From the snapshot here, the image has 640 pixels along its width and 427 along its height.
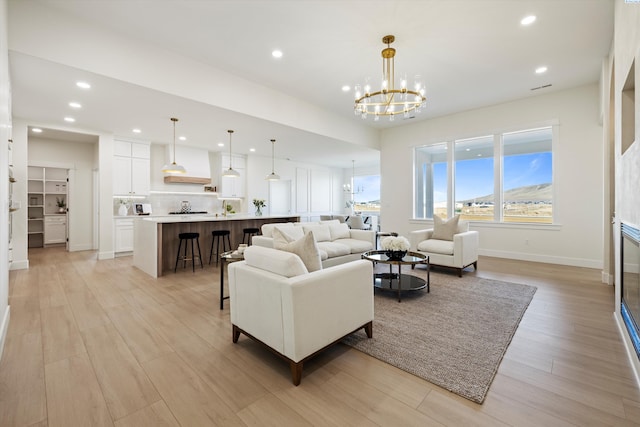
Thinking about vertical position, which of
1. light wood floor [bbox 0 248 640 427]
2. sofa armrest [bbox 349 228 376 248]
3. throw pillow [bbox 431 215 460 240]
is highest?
throw pillow [bbox 431 215 460 240]

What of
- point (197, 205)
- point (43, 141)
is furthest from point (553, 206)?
point (43, 141)

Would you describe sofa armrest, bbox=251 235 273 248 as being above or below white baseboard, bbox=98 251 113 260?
above

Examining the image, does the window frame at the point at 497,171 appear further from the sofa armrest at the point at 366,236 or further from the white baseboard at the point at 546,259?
the sofa armrest at the point at 366,236

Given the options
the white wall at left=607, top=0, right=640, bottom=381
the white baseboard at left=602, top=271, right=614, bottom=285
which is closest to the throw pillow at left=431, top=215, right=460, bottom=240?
the white baseboard at left=602, top=271, right=614, bottom=285

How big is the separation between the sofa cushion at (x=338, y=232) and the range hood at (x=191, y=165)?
184 inches

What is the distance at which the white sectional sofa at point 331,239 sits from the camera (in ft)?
14.2

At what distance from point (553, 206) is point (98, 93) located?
802 centimetres

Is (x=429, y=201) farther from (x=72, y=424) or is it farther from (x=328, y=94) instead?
(x=72, y=424)

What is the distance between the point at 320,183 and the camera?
1148 cm

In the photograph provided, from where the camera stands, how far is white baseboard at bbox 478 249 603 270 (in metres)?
5.09

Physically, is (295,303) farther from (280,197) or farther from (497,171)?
(280,197)

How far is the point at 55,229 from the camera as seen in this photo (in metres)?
7.79

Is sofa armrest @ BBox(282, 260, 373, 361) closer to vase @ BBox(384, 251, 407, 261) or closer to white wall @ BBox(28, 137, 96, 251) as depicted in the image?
vase @ BBox(384, 251, 407, 261)

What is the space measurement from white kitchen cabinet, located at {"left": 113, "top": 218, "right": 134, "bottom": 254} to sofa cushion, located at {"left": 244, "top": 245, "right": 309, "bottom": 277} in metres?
5.92
